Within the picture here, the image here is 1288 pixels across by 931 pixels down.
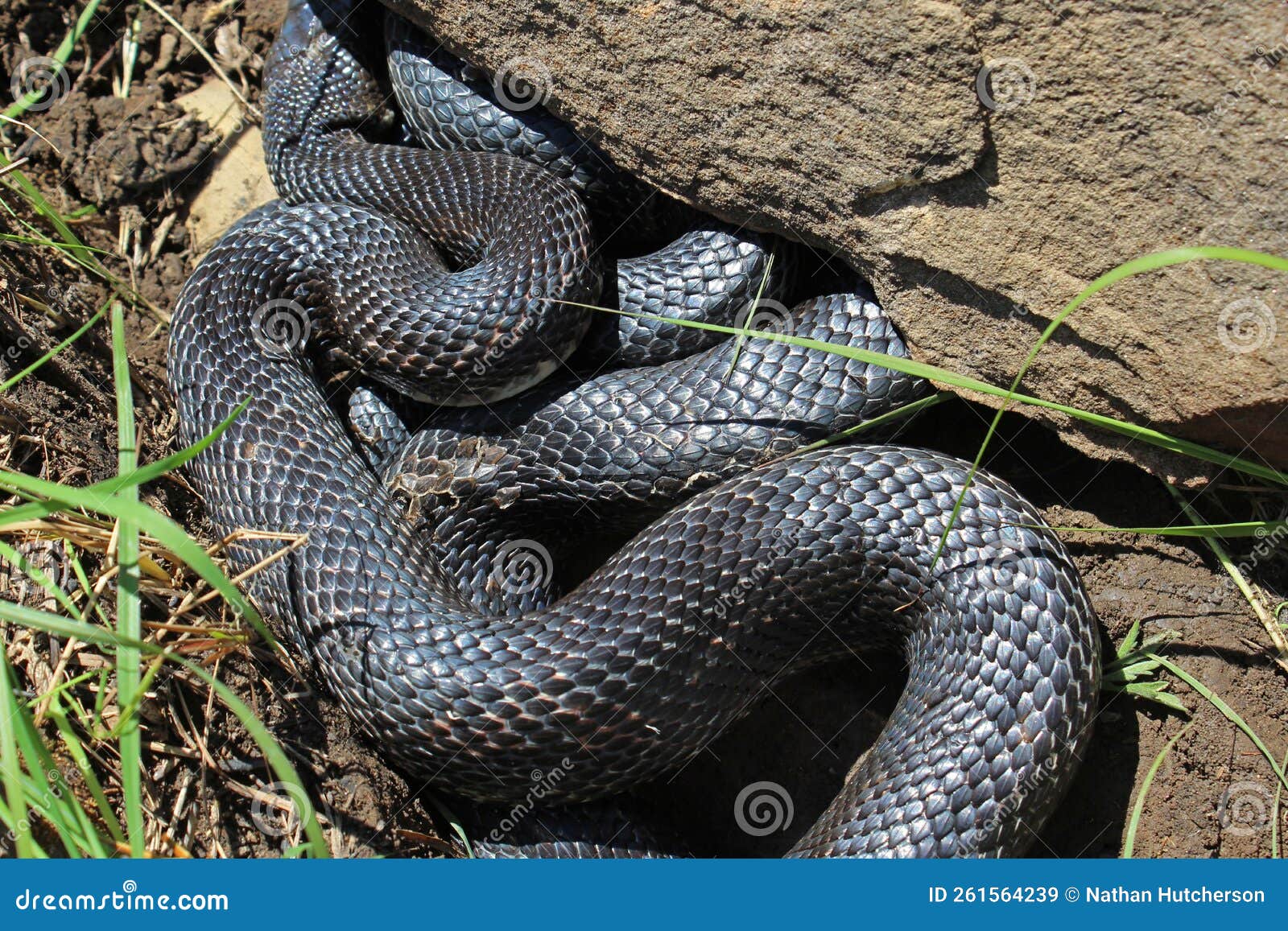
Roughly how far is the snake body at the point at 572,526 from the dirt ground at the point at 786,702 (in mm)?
239

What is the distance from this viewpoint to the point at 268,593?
4137mm

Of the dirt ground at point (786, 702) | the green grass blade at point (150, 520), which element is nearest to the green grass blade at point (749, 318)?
the dirt ground at point (786, 702)

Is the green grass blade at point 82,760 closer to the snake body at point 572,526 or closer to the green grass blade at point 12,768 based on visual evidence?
the green grass blade at point 12,768

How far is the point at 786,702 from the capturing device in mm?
4414

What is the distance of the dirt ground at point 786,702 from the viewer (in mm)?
3684

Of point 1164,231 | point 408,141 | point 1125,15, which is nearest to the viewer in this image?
point 1125,15

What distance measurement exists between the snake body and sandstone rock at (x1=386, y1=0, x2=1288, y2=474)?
478 millimetres

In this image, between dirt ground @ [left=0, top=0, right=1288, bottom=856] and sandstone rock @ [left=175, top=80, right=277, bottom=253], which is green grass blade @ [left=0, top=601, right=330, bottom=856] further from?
sandstone rock @ [left=175, top=80, right=277, bottom=253]

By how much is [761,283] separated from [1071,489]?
1.57 metres

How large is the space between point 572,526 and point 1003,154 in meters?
2.42

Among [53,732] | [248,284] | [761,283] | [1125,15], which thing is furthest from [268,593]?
[1125,15]

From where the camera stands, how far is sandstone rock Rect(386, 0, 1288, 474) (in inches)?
120

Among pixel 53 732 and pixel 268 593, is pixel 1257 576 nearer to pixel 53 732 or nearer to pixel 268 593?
pixel 268 593

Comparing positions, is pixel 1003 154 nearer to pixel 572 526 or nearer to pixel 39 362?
pixel 572 526
